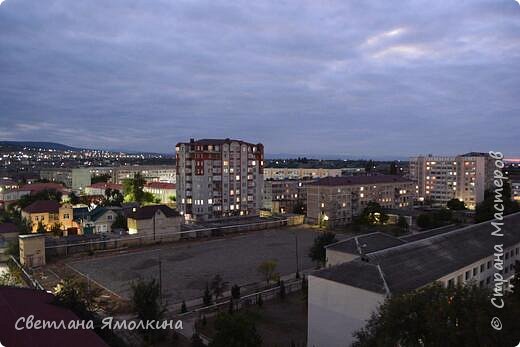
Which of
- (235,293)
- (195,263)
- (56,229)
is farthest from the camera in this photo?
(56,229)

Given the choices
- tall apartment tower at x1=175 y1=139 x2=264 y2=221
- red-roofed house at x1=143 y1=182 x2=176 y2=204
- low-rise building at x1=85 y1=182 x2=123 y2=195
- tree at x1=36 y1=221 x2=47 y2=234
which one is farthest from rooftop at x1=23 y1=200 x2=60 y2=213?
low-rise building at x1=85 y1=182 x2=123 y2=195

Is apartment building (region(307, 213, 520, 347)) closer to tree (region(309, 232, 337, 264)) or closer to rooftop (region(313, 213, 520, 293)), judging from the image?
rooftop (region(313, 213, 520, 293))

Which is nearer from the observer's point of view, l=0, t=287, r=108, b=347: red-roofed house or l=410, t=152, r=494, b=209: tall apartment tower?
l=0, t=287, r=108, b=347: red-roofed house

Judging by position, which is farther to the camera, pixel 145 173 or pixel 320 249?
pixel 145 173

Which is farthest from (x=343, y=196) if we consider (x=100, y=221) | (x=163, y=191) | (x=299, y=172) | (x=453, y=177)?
(x=299, y=172)

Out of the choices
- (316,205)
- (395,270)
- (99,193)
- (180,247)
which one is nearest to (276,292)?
(395,270)

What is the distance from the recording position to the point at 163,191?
163 ft

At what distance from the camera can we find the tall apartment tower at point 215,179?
38.9m

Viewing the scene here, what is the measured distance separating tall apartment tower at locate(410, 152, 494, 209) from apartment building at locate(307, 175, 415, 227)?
23.4 ft

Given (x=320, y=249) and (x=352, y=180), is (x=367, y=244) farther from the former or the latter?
(x=352, y=180)

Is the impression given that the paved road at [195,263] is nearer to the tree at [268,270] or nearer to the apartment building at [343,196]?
the tree at [268,270]

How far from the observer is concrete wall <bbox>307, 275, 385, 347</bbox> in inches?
429

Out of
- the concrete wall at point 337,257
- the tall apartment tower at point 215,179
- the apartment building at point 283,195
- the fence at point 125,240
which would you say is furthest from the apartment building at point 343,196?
the concrete wall at point 337,257

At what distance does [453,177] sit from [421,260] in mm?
39956
